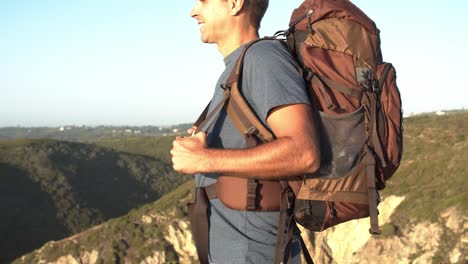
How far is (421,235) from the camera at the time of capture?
45.3 feet

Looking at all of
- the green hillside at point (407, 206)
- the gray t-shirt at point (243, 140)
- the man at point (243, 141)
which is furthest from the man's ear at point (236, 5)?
the green hillside at point (407, 206)

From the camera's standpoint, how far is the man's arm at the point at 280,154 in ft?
6.38

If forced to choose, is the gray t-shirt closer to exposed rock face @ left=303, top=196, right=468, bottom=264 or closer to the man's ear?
the man's ear

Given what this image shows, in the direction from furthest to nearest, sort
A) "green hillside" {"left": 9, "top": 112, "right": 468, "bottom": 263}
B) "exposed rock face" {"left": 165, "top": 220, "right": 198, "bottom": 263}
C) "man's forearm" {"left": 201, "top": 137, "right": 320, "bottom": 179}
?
"exposed rock face" {"left": 165, "top": 220, "right": 198, "bottom": 263} < "green hillside" {"left": 9, "top": 112, "right": 468, "bottom": 263} < "man's forearm" {"left": 201, "top": 137, "right": 320, "bottom": 179}

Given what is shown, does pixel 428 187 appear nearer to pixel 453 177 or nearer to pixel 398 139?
pixel 453 177

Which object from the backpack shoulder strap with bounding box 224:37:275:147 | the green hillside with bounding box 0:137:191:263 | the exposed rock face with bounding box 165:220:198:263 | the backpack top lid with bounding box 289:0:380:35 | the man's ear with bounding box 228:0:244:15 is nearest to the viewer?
the backpack shoulder strap with bounding box 224:37:275:147

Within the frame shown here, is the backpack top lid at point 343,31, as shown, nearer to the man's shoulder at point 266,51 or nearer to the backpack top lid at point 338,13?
the backpack top lid at point 338,13

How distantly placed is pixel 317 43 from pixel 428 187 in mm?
16218

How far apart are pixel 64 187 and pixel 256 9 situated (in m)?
82.5

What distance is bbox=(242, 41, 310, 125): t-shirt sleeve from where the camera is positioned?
2.00 metres

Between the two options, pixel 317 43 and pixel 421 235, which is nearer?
pixel 317 43

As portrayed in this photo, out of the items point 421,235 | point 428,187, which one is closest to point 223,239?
point 421,235

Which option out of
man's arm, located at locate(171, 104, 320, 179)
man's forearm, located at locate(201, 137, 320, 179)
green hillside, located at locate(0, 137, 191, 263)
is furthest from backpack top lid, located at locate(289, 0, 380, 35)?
green hillside, located at locate(0, 137, 191, 263)

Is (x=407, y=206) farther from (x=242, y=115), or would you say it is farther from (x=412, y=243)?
(x=242, y=115)
